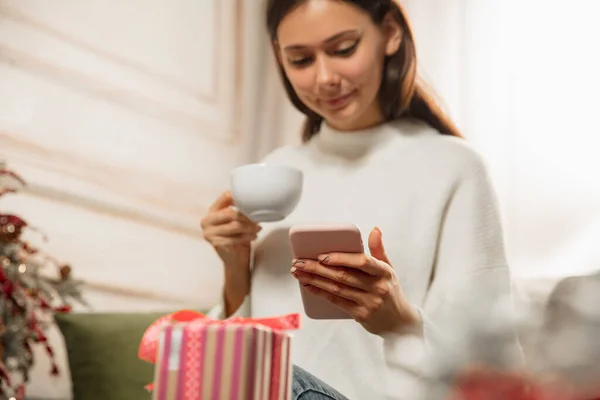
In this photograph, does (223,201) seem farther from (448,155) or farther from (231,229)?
(448,155)

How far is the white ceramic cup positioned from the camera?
88cm

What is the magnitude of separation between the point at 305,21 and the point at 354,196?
0.31m

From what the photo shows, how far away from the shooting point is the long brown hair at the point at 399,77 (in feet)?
3.51

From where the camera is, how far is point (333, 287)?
2.29ft

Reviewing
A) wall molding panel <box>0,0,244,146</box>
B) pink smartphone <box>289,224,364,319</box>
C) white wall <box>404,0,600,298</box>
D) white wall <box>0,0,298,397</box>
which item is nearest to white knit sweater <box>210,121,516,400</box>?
pink smartphone <box>289,224,364,319</box>

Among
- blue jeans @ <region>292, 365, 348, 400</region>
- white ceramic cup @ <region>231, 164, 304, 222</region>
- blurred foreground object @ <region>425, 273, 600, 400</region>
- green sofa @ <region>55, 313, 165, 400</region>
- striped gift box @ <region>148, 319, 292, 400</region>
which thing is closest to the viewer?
blurred foreground object @ <region>425, 273, 600, 400</region>

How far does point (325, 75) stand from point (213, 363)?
64cm

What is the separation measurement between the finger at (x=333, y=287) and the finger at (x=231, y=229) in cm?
29

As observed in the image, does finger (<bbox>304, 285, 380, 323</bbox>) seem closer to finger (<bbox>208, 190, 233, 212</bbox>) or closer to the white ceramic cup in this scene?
the white ceramic cup

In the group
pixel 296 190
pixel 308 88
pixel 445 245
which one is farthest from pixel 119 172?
pixel 445 245

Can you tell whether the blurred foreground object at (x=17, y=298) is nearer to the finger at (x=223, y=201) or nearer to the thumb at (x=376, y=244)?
the finger at (x=223, y=201)

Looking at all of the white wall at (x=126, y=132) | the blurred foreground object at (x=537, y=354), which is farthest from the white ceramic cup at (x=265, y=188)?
the white wall at (x=126, y=132)

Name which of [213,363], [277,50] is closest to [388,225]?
[277,50]

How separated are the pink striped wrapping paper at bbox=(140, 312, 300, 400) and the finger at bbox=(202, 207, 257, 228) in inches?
18.1
